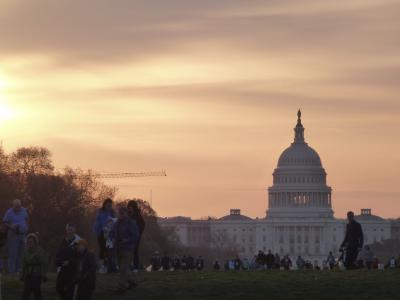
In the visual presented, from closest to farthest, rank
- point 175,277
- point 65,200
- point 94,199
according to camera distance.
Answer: point 175,277
point 65,200
point 94,199

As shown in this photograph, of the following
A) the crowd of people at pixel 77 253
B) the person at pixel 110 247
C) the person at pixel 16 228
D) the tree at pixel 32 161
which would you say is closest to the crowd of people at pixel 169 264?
the crowd of people at pixel 77 253

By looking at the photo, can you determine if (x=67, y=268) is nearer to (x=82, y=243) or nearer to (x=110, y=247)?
(x=82, y=243)

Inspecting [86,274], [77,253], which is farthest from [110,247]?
[86,274]

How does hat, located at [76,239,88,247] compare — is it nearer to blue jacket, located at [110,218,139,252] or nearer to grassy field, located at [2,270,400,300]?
blue jacket, located at [110,218,139,252]

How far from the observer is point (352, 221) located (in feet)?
211

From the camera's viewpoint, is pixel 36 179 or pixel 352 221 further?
pixel 36 179

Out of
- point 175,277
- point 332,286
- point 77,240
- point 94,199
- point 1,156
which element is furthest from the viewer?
point 94,199

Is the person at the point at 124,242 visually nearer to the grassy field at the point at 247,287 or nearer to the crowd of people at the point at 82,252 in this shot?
the crowd of people at the point at 82,252

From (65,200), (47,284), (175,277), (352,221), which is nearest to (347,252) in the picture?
(352,221)

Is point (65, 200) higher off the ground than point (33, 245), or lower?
higher

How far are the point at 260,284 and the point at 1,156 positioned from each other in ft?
334

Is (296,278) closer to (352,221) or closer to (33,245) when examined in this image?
(352,221)

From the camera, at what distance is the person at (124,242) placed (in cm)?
5641

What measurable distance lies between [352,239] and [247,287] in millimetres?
7908
